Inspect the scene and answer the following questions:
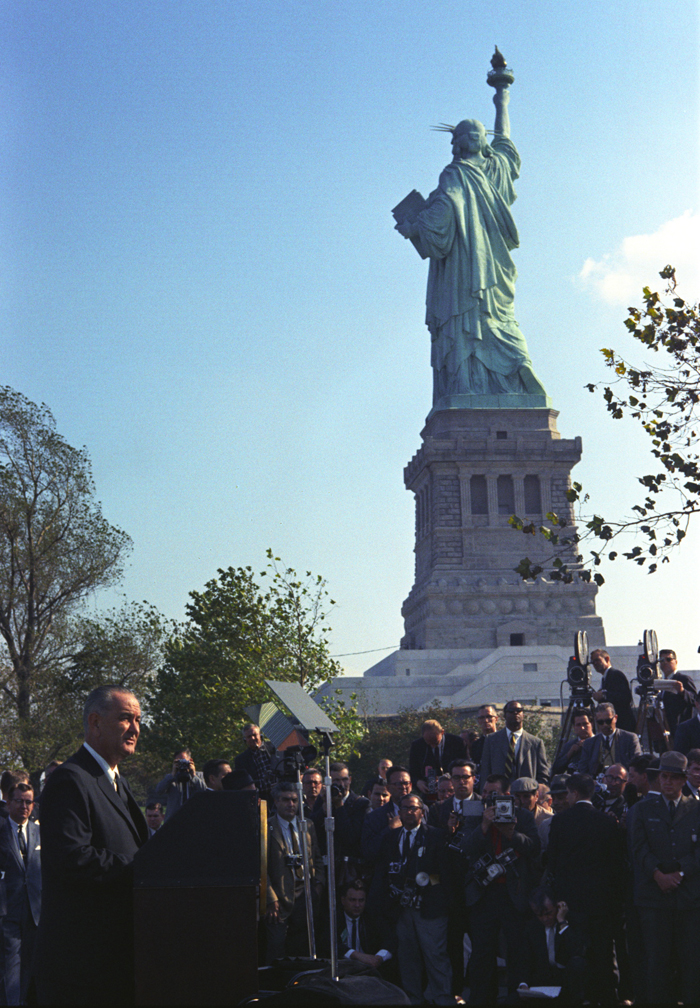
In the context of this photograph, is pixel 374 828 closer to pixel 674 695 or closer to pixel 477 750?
pixel 477 750

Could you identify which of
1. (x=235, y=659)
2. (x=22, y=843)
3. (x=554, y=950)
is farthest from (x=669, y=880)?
(x=235, y=659)

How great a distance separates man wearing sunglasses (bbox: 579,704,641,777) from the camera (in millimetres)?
11586

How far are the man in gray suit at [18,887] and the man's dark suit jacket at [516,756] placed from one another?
513 centimetres

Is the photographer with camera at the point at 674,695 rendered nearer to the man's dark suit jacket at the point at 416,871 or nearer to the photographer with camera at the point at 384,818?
the photographer with camera at the point at 384,818

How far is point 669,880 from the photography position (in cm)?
895

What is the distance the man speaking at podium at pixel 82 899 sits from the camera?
4484mm

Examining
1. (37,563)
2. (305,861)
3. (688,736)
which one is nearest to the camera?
(305,861)

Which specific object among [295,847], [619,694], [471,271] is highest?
[471,271]

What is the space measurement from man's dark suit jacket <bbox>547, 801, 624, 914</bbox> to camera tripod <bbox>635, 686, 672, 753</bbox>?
3.78 metres

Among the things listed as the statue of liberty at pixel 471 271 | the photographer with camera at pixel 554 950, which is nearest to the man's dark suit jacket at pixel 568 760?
the photographer with camera at pixel 554 950

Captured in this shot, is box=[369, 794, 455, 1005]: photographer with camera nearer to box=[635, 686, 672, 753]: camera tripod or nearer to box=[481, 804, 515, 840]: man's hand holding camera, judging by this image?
box=[481, 804, 515, 840]: man's hand holding camera

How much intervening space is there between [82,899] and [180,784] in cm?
522

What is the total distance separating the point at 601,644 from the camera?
172ft

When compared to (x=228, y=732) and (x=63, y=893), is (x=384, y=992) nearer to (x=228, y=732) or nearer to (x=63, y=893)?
(x=63, y=893)
